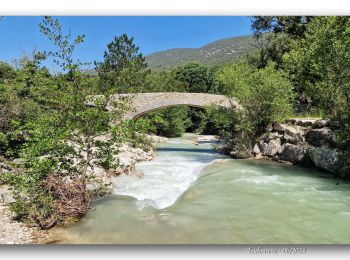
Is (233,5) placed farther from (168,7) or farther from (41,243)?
(41,243)

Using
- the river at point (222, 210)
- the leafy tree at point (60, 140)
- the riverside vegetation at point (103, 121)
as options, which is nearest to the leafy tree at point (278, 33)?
the riverside vegetation at point (103, 121)

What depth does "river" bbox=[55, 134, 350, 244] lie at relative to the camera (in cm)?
472

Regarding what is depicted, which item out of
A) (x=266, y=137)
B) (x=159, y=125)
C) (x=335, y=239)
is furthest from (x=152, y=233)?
(x=159, y=125)

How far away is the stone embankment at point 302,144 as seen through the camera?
8912 mm

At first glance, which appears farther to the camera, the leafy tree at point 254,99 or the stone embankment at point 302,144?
the leafy tree at point 254,99

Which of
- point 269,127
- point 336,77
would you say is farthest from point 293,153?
point 336,77

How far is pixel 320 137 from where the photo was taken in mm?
9922

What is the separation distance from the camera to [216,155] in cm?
1365

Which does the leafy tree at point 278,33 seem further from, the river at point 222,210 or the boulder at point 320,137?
the river at point 222,210

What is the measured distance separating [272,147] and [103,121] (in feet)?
24.0

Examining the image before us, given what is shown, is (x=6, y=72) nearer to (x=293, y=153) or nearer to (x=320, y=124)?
(x=293, y=153)

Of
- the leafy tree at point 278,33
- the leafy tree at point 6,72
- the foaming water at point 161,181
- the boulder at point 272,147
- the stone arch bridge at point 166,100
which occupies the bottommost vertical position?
the foaming water at point 161,181

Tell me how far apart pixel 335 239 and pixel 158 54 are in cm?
386

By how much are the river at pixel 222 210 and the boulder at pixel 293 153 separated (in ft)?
3.50
